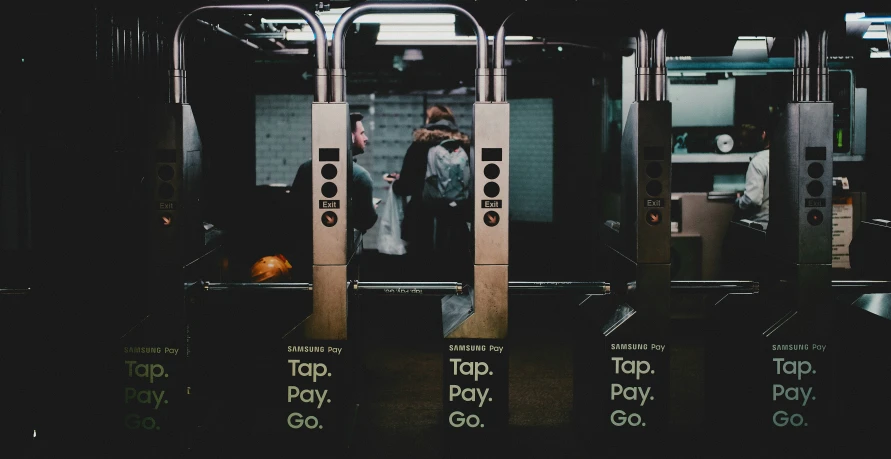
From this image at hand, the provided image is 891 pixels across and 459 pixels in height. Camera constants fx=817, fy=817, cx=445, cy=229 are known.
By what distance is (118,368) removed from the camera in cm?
405

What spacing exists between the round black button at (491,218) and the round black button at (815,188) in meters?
1.52

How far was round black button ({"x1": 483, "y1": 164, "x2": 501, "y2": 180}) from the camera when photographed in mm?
3916

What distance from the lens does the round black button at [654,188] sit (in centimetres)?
396

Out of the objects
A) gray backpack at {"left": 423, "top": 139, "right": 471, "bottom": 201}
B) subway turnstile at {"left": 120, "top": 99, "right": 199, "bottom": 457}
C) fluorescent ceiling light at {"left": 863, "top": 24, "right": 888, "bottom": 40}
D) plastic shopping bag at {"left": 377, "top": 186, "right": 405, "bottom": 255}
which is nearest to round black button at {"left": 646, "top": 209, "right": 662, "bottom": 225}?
subway turnstile at {"left": 120, "top": 99, "right": 199, "bottom": 457}

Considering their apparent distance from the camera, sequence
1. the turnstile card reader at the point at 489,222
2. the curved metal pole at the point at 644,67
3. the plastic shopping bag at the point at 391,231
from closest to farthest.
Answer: the turnstile card reader at the point at 489,222 < the curved metal pole at the point at 644,67 < the plastic shopping bag at the point at 391,231

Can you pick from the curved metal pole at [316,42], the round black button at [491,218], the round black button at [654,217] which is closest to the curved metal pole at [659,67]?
the round black button at [654,217]

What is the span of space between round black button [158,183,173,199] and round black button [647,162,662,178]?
7.67ft

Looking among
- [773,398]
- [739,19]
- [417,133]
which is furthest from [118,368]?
[417,133]

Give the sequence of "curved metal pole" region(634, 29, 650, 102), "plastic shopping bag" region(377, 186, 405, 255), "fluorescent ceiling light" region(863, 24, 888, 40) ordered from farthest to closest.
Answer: "plastic shopping bag" region(377, 186, 405, 255), "fluorescent ceiling light" region(863, 24, 888, 40), "curved metal pole" region(634, 29, 650, 102)

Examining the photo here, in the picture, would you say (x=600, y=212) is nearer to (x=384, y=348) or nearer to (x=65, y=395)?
(x=384, y=348)

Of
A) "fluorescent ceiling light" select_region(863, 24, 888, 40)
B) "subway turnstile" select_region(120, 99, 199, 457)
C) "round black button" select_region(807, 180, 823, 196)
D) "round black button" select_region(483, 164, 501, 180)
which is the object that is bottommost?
"subway turnstile" select_region(120, 99, 199, 457)

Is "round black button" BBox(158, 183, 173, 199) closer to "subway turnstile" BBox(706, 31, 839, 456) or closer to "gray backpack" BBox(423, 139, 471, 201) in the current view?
"subway turnstile" BBox(706, 31, 839, 456)

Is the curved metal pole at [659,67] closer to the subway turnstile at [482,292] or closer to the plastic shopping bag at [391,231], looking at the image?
the subway turnstile at [482,292]

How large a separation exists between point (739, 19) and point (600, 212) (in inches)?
177
